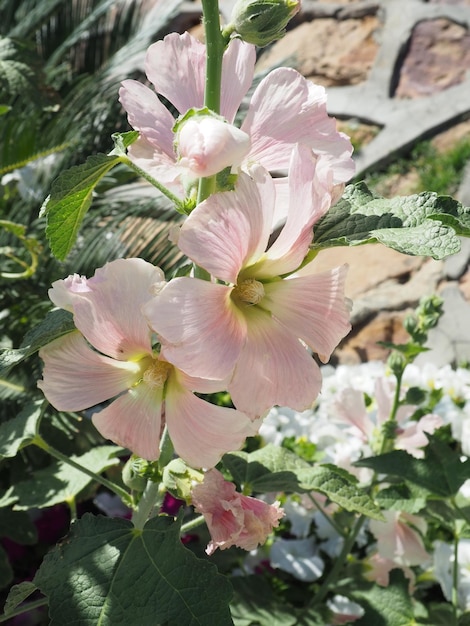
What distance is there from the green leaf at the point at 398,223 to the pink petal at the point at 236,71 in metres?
0.16

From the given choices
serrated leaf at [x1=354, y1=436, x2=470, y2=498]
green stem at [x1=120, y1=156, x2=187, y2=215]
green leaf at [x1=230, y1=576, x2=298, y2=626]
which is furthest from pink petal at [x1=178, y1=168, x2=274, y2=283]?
green leaf at [x1=230, y1=576, x2=298, y2=626]

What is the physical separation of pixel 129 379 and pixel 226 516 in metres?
0.19

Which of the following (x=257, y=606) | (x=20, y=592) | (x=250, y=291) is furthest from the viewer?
(x=257, y=606)

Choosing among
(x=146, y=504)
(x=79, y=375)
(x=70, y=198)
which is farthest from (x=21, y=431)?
(x=70, y=198)

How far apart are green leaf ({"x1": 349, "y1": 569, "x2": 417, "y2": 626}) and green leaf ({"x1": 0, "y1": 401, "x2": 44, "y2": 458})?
0.62 metres

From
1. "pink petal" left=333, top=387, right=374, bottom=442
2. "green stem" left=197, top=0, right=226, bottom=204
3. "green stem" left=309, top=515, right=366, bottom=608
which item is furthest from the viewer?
"pink petal" left=333, top=387, right=374, bottom=442

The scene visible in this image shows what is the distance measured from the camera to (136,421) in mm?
822

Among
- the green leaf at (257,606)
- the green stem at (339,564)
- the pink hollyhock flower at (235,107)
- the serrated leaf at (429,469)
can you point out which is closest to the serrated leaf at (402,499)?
the serrated leaf at (429,469)

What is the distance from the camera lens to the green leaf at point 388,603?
131 cm

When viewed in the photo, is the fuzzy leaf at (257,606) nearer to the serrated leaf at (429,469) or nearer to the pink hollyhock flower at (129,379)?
the serrated leaf at (429,469)

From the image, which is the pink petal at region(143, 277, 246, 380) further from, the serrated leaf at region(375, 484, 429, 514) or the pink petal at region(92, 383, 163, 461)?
the serrated leaf at region(375, 484, 429, 514)

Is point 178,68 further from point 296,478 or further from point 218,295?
point 296,478

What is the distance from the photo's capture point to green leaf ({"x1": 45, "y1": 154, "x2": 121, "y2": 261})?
77 cm

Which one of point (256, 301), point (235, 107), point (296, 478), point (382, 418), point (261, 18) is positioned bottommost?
point (382, 418)
